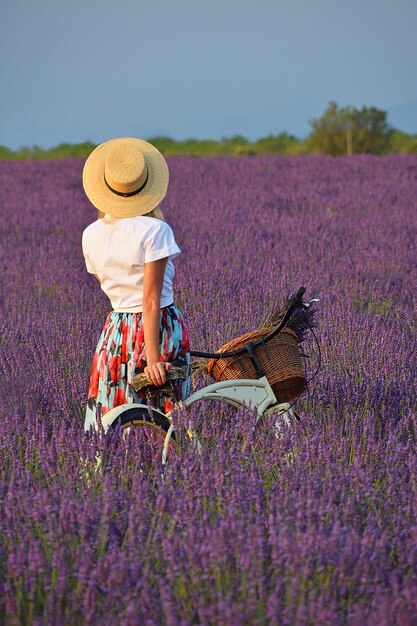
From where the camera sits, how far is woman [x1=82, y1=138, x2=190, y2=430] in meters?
2.83

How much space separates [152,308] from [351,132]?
17311 millimetres

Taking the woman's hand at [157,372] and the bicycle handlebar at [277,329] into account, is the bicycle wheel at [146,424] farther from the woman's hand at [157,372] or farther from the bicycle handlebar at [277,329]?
the bicycle handlebar at [277,329]

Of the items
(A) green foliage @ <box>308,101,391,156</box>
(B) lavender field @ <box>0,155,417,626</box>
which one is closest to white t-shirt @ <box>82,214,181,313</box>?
(B) lavender field @ <box>0,155,417,626</box>

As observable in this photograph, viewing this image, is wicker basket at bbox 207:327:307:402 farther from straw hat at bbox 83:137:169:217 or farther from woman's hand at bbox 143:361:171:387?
straw hat at bbox 83:137:169:217

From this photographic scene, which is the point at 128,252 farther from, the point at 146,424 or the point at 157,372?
the point at 146,424

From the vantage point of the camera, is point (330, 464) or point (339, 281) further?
point (339, 281)

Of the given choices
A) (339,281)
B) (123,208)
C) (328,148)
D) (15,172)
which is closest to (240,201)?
(339,281)

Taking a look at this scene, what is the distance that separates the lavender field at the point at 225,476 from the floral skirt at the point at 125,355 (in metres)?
0.16

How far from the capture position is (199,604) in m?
1.87

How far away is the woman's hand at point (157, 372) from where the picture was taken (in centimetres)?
277

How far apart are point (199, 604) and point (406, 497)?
0.83m

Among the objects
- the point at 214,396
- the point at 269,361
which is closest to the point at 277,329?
the point at 269,361

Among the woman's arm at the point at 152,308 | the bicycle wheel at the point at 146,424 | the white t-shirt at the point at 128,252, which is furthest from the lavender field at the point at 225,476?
the white t-shirt at the point at 128,252

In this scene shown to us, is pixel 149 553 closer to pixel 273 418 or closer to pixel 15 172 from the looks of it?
pixel 273 418
